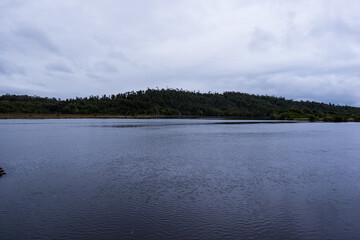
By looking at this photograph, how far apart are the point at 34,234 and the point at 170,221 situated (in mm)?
5163

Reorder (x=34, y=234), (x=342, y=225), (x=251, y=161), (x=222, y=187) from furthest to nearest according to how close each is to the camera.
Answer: (x=251, y=161) → (x=222, y=187) → (x=342, y=225) → (x=34, y=234)

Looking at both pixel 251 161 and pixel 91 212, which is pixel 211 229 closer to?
pixel 91 212

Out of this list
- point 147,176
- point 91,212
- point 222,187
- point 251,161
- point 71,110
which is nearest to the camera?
point 91,212

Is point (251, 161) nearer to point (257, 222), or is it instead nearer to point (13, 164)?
point (257, 222)

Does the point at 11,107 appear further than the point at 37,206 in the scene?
Yes

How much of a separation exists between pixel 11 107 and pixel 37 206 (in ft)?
592

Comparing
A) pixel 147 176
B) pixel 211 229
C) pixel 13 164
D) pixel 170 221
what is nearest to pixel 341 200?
pixel 211 229

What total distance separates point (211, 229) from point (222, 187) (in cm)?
616

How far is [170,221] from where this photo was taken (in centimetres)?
1212

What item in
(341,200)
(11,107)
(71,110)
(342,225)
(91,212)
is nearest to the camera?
(342,225)

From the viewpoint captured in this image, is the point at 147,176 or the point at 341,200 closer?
the point at 341,200

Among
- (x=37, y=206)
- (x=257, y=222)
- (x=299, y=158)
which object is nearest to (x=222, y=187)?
(x=257, y=222)

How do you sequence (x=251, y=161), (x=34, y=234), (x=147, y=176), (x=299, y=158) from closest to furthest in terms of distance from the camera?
(x=34, y=234) < (x=147, y=176) < (x=251, y=161) < (x=299, y=158)

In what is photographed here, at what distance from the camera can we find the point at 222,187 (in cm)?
1738
